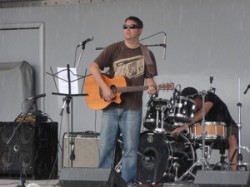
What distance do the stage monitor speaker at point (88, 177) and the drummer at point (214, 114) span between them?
3599mm

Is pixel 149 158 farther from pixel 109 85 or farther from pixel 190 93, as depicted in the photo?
pixel 109 85

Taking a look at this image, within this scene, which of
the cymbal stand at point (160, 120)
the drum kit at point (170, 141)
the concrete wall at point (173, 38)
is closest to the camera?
the drum kit at point (170, 141)

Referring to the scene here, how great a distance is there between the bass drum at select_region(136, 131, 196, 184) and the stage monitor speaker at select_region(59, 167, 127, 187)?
3.37 metres

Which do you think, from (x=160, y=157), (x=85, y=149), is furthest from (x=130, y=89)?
(x=85, y=149)

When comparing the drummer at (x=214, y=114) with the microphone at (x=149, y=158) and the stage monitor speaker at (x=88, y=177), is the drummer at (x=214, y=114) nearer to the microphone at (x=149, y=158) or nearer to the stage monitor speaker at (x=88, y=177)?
the microphone at (x=149, y=158)

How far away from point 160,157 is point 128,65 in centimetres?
205

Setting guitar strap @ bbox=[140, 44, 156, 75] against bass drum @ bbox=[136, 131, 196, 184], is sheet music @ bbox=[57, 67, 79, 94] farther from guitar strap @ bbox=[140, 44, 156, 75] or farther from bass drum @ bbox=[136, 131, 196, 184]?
bass drum @ bbox=[136, 131, 196, 184]

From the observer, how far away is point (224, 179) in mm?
5660

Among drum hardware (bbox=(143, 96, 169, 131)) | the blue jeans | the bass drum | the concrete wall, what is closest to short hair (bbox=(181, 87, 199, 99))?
drum hardware (bbox=(143, 96, 169, 131))

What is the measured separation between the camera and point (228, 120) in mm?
9781

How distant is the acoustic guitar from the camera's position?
25.3 ft

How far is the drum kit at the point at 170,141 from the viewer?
9312mm

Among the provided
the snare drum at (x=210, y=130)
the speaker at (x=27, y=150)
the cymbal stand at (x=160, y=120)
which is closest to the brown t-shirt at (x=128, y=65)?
the cymbal stand at (x=160, y=120)

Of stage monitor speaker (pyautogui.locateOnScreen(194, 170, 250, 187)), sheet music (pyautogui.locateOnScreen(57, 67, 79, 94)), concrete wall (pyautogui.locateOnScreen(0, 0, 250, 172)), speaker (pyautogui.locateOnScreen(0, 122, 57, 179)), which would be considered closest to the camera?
stage monitor speaker (pyautogui.locateOnScreen(194, 170, 250, 187))
